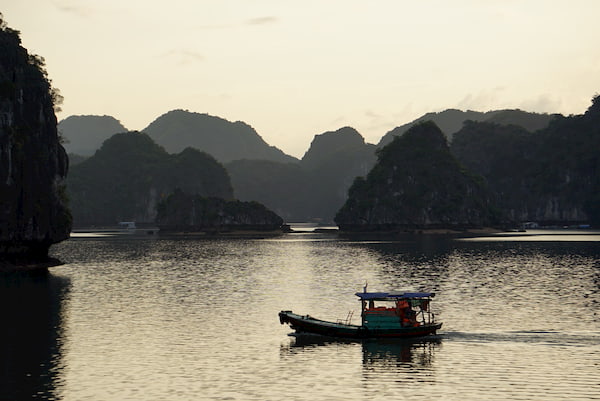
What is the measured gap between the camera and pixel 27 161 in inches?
4257

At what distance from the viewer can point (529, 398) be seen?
115 ft

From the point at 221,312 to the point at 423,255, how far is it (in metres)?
87.4

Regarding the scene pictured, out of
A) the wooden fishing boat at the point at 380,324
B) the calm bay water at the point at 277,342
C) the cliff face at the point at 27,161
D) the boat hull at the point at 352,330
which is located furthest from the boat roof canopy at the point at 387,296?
the cliff face at the point at 27,161

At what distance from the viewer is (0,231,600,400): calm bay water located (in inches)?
1485

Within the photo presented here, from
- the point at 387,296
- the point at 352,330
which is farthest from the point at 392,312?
the point at 352,330

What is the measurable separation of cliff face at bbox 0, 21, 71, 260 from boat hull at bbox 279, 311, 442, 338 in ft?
200

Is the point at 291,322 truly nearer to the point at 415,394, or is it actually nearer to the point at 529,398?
the point at 415,394

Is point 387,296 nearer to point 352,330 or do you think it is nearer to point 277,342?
point 352,330

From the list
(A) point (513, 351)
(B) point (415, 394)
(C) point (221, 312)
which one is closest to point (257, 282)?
(C) point (221, 312)

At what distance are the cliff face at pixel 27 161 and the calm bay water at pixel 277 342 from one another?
782 centimetres

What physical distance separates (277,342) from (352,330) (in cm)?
523

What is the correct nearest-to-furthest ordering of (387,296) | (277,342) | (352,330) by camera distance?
(352,330)
(277,342)
(387,296)

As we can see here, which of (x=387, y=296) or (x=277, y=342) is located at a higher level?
(x=387, y=296)

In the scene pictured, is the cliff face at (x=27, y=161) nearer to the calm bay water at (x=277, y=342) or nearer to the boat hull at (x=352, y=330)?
the calm bay water at (x=277, y=342)
